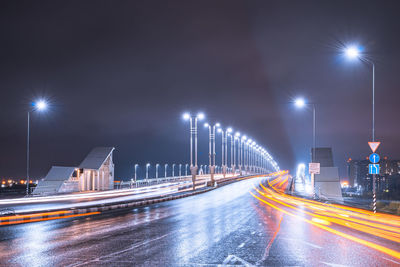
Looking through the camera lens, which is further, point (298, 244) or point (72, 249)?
point (298, 244)

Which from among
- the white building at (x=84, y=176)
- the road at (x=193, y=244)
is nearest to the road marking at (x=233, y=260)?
the road at (x=193, y=244)

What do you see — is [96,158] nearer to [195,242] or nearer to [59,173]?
[59,173]

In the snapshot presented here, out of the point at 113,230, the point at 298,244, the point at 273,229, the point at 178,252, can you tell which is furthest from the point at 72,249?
the point at 273,229

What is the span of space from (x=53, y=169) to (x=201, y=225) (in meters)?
28.7

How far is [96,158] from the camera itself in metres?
45.4

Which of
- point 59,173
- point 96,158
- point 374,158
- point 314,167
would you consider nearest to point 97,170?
point 96,158

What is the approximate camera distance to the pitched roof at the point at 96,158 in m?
44.1

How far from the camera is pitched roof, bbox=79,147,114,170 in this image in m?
44.1

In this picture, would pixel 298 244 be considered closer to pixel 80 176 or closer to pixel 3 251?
pixel 3 251

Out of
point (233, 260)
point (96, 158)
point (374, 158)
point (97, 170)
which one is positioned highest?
point (374, 158)

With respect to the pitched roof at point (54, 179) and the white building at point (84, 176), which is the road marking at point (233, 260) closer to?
the white building at point (84, 176)

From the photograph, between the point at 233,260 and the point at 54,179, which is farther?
the point at 54,179

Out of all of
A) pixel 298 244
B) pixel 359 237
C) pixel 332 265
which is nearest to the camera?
pixel 332 265

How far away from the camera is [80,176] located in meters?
43.2
